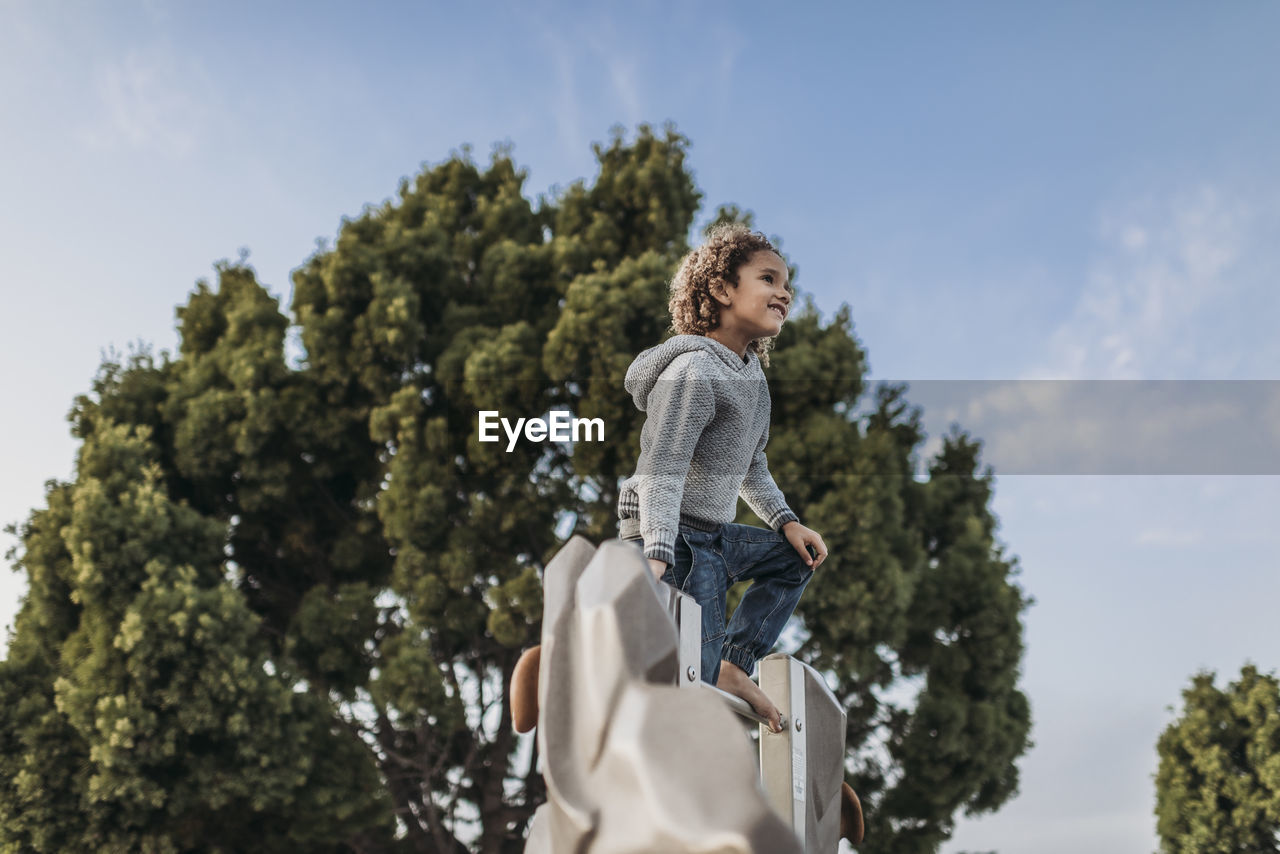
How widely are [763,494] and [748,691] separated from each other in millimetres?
603

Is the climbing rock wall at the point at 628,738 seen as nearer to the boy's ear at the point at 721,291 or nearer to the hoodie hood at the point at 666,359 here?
the hoodie hood at the point at 666,359

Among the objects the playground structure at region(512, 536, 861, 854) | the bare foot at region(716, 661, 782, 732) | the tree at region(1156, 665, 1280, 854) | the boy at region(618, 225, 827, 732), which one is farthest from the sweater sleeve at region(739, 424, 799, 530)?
the tree at region(1156, 665, 1280, 854)

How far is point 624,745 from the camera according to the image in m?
1.83

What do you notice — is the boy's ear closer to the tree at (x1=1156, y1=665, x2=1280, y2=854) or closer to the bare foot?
the bare foot

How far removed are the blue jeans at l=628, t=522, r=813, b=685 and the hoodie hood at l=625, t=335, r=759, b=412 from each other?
1.36 ft

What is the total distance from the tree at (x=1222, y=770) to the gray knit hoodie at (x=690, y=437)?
12.8 metres

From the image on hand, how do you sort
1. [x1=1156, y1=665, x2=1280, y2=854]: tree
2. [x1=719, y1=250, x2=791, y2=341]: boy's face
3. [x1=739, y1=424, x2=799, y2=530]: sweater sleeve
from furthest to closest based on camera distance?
1. [x1=1156, y1=665, x2=1280, y2=854]: tree
2. [x1=739, y1=424, x2=799, y2=530]: sweater sleeve
3. [x1=719, y1=250, x2=791, y2=341]: boy's face

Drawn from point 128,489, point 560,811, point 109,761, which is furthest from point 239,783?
point 560,811

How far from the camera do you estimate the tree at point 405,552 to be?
9938 mm

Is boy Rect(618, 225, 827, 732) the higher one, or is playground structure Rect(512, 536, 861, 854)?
boy Rect(618, 225, 827, 732)

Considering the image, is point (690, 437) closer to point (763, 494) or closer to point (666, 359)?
point (666, 359)

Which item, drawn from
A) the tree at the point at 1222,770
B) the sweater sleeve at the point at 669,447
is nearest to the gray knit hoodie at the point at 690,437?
the sweater sleeve at the point at 669,447

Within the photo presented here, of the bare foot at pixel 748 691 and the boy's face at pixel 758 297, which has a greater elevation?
the boy's face at pixel 758 297

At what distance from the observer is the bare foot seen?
9.36 ft
